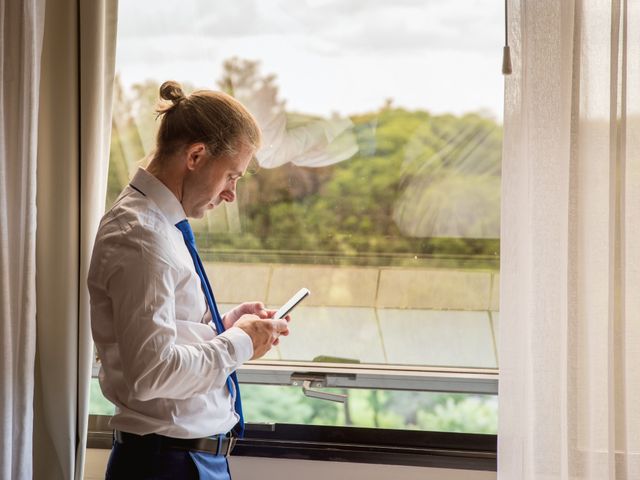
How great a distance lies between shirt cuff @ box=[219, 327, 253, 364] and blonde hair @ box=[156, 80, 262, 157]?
35cm

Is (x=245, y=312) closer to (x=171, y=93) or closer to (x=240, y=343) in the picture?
(x=240, y=343)

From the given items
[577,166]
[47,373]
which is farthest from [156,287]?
[577,166]

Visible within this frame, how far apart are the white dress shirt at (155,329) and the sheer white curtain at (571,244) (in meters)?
0.68

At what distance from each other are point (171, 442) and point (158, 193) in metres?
0.49

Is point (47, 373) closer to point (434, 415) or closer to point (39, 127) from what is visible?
point (39, 127)

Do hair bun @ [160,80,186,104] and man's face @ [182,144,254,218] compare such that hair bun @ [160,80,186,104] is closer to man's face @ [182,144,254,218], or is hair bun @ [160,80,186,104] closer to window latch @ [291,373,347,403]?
man's face @ [182,144,254,218]

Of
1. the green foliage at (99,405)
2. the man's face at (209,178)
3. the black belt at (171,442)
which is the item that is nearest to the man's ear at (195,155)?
the man's face at (209,178)

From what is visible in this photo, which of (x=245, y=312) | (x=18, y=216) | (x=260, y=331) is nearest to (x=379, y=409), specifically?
(x=245, y=312)

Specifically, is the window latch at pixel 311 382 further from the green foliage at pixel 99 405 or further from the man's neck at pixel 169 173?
the man's neck at pixel 169 173

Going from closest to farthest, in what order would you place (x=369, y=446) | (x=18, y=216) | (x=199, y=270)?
(x=199, y=270) → (x=18, y=216) → (x=369, y=446)

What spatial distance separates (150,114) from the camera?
2287 millimetres

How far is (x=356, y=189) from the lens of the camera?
86.6 inches

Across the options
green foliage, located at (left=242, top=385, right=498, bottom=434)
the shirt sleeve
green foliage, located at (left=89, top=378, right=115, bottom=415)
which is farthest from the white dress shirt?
green foliage, located at (left=89, top=378, right=115, bottom=415)

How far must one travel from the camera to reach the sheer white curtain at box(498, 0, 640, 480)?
1767 millimetres
